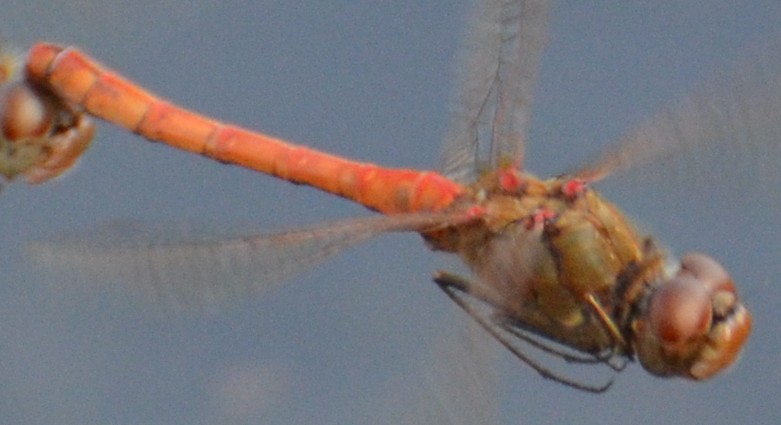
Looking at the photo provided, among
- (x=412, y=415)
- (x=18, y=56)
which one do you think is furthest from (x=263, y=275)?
(x=18, y=56)

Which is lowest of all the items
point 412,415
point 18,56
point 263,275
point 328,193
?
point 412,415

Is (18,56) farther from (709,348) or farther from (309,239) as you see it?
(709,348)

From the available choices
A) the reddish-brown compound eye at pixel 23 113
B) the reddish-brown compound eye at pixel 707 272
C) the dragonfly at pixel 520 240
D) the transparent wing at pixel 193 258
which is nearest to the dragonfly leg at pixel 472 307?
the dragonfly at pixel 520 240

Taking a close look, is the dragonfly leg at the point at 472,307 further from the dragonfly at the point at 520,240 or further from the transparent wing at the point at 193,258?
the transparent wing at the point at 193,258

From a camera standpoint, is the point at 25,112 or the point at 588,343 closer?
the point at 588,343

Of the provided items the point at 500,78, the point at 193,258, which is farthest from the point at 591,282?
the point at 193,258

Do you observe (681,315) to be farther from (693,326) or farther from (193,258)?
(193,258)
